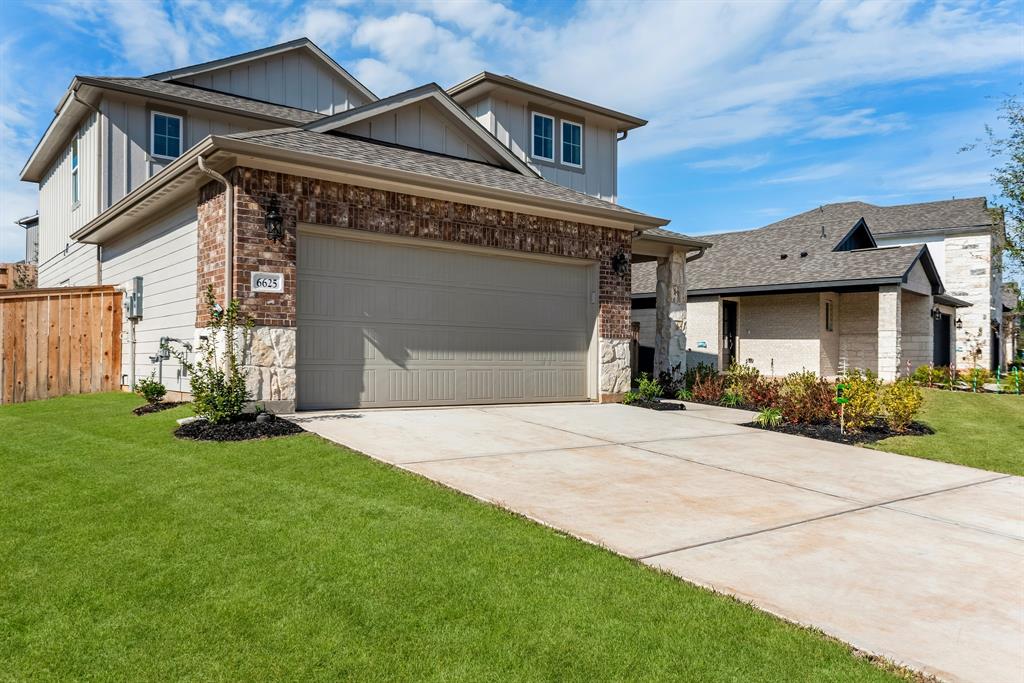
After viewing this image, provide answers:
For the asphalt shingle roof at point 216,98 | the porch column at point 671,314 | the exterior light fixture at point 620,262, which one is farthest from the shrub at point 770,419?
the asphalt shingle roof at point 216,98

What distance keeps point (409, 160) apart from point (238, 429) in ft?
16.8

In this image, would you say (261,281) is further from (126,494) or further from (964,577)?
(964,577)

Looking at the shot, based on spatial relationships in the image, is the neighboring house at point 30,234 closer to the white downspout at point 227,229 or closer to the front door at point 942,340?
the white downspout at point 227,229

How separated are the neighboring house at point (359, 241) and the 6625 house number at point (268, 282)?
3 centimetres

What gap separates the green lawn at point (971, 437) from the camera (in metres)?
7.79

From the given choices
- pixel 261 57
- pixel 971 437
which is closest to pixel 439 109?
pixel 261 57

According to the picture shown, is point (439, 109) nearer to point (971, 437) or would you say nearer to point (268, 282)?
point (268, 282)

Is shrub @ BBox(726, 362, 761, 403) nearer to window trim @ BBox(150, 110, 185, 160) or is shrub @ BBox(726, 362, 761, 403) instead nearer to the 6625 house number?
the 6625 house number

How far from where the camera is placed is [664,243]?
46.0 ft

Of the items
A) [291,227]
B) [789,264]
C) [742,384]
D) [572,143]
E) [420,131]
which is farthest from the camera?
[789,264]

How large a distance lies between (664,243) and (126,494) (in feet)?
37.8

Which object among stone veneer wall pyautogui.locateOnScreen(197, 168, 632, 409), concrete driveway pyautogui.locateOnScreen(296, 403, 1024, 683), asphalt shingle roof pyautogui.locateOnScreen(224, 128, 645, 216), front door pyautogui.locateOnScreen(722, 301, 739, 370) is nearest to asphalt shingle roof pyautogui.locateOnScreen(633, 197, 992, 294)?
front door pyautogui.locateOnScreen(722, 301, 739, 370)

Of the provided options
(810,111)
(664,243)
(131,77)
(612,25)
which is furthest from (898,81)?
(131,77)

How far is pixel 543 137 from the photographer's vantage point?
53.1ft
